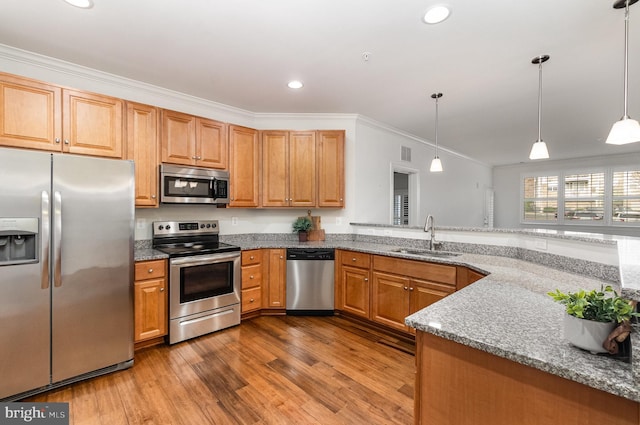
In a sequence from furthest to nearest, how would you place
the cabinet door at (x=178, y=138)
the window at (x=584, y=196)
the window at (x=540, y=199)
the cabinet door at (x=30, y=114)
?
the window at (x=540, y=199) < the window at (x=584, y=196) < the cabinet door at (x=178, y=138) < the cabinet door at (x=30, y=114)

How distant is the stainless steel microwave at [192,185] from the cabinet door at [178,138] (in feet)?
0.32

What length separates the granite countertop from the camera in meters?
0.82

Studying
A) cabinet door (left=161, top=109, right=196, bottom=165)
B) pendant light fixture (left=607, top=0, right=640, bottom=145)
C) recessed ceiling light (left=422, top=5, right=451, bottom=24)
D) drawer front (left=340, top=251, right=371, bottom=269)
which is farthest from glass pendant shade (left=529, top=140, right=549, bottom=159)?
cabinet door (left=161, top=109, right=196, bottom=165)

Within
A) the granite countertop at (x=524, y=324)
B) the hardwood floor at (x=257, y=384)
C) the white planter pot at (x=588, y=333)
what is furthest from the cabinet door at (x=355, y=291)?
the white planter pot at (x=588, y=333)

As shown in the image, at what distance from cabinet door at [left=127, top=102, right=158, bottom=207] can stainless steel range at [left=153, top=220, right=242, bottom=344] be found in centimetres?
41

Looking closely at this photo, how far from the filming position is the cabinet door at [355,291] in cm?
321

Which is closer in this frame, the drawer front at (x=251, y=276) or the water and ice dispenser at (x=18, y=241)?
the water and ice dispenser at (x=18, y=241)

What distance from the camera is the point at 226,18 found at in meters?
1.98

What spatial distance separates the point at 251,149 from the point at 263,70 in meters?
1.14

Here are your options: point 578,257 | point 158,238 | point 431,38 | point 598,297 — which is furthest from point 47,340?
point 578,257

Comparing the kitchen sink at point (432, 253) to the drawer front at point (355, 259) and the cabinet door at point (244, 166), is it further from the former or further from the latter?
the cabinet door at point (244, 166)

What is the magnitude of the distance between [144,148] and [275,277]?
1.95 meters

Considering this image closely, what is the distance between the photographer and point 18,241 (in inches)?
77.4

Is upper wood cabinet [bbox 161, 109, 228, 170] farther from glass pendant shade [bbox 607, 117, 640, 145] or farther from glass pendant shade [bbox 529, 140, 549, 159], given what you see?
glass pendant shade [bbox 607, 117, 640, 145]
